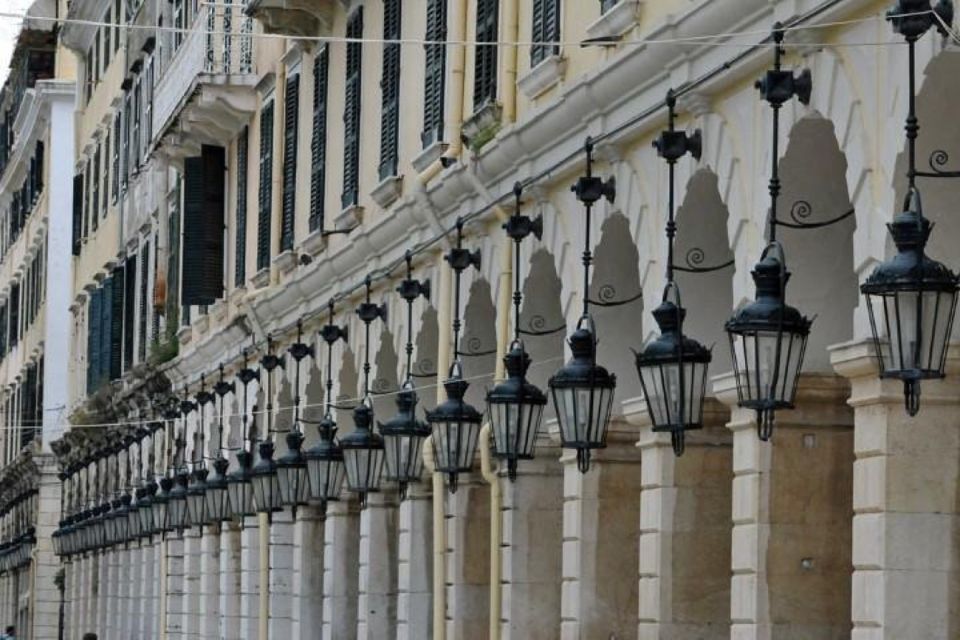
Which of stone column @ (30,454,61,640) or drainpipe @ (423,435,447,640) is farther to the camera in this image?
stone column @ (30,454,61,640)

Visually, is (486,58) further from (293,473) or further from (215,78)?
(215,78)

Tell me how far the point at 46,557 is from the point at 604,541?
40.3 metres

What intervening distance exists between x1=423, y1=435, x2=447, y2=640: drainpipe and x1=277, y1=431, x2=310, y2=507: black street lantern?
6.54ft

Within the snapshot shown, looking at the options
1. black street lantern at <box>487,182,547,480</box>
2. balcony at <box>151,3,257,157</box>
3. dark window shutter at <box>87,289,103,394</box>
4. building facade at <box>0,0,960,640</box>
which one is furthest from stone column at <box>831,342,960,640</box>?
dark window shutter at <box>87,289,103,394</box>

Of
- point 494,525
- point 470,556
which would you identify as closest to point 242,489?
point 470,556

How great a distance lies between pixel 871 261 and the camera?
1509 centimetres

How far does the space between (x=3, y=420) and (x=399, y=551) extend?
46.1 m

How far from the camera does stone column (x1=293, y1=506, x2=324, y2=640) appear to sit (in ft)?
101

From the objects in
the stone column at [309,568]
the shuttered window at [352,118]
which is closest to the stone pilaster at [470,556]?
the shuttered window at [352,118]

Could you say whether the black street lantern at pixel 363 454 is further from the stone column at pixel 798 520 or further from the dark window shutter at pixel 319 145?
the dark window shutter at pixel 319 145

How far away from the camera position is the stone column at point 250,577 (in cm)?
3328

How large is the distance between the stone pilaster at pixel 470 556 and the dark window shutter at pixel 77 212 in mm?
32355

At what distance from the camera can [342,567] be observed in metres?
29.6

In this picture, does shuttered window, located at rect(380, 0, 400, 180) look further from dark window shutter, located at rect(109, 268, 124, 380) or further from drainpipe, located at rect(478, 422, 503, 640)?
dark window shutter, located at rect(109, 268, 124, 380)
